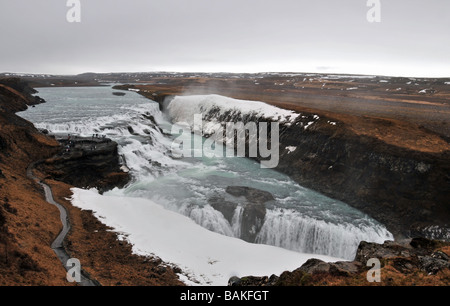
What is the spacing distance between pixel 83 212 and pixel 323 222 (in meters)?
17.9

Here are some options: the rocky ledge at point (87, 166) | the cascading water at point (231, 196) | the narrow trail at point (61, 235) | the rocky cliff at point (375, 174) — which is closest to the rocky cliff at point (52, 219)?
the rocky ledge at point (87, 166)

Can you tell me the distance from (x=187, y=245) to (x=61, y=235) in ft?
24.1

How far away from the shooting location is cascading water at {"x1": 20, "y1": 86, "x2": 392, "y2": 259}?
19.4m

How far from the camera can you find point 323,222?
20016mm

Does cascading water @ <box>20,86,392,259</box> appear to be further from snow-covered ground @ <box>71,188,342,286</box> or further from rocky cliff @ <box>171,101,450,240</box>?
rocky cliff @ <box>171,101,450,240</box>

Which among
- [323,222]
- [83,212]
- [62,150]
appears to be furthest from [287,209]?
[62,150]

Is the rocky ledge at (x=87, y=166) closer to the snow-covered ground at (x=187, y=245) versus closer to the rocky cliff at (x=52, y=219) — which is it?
the rocky cliff at (x=52, y=219)

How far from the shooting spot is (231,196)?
936 inches

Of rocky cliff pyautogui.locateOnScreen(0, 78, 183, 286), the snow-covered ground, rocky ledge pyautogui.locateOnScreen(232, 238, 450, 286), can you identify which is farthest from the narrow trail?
rocky ledge pyautogui.locateOnScreen(232, 238, 450, 286)

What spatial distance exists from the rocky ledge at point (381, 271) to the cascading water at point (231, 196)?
23.7 ft

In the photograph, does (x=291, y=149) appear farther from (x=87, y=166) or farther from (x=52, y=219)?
(x=52, y=219)

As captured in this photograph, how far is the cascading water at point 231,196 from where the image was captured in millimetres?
19422

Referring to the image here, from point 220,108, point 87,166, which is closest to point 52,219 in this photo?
point 87,166
